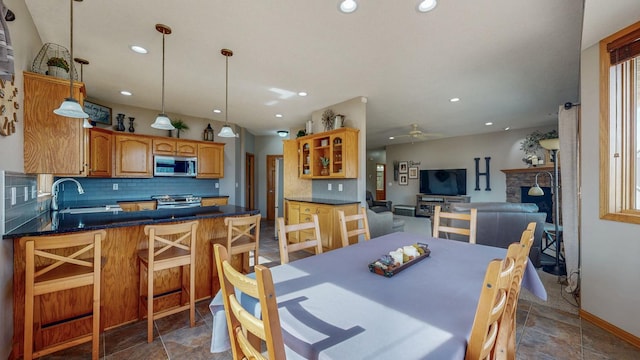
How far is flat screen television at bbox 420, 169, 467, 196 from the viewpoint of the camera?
758 centimetres

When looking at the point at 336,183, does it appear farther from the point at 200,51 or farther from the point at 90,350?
the point at 90,350

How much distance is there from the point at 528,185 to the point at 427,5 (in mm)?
6652

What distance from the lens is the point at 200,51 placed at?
2.63 metres

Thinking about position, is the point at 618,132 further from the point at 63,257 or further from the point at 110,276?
the point at 110,276

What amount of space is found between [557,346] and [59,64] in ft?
15.7

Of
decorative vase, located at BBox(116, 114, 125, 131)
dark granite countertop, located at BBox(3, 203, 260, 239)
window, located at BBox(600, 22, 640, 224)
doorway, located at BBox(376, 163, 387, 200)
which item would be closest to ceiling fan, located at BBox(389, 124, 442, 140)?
window, located at BBox(600, 22, 640, 224)

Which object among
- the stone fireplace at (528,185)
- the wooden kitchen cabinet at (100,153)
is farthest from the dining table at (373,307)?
the stone fireplace at (528,185)

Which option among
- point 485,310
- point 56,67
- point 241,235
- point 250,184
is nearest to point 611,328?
point 485,310

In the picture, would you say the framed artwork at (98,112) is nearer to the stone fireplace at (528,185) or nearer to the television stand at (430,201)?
the television stand at (430,201)

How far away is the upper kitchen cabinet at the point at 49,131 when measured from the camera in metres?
2.10

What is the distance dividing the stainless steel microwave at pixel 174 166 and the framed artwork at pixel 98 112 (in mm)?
998

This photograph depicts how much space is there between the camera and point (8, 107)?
5.55 feet

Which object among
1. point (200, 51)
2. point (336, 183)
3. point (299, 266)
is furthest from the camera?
point (336, 183)

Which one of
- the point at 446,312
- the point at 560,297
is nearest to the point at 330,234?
the point at 560,297
